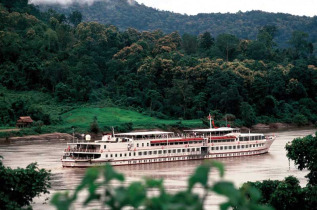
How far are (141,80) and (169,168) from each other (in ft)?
135

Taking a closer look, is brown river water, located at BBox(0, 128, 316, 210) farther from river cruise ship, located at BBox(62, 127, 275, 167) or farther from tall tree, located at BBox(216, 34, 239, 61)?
tall tree, located at BBox(216, 34, 239, 61)

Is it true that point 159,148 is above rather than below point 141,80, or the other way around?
below

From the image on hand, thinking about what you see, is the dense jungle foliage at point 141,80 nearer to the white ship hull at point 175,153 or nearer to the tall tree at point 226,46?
the tall tree at point 226,46

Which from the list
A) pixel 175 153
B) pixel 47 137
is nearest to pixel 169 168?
pixel 175 153

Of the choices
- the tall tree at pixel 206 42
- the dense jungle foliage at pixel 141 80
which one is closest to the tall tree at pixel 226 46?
the tall tree at pixel 206 42

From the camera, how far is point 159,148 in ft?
149

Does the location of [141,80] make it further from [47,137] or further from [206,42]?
[206,42]

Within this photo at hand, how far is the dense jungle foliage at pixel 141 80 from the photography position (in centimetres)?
7675

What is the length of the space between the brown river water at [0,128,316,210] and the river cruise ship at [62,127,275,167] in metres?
0.99

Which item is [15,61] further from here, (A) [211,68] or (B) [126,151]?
(B) [126,151]

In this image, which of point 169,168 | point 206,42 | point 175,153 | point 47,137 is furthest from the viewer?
point 206,42

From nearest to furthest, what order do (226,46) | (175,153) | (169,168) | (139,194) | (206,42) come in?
1. (139,194)
2. (169,168)
3. (175,153)
4. (226,46)
5. (206,42)

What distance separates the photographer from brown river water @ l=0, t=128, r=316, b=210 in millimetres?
33375

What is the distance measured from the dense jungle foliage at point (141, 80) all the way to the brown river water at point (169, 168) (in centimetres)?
1930
